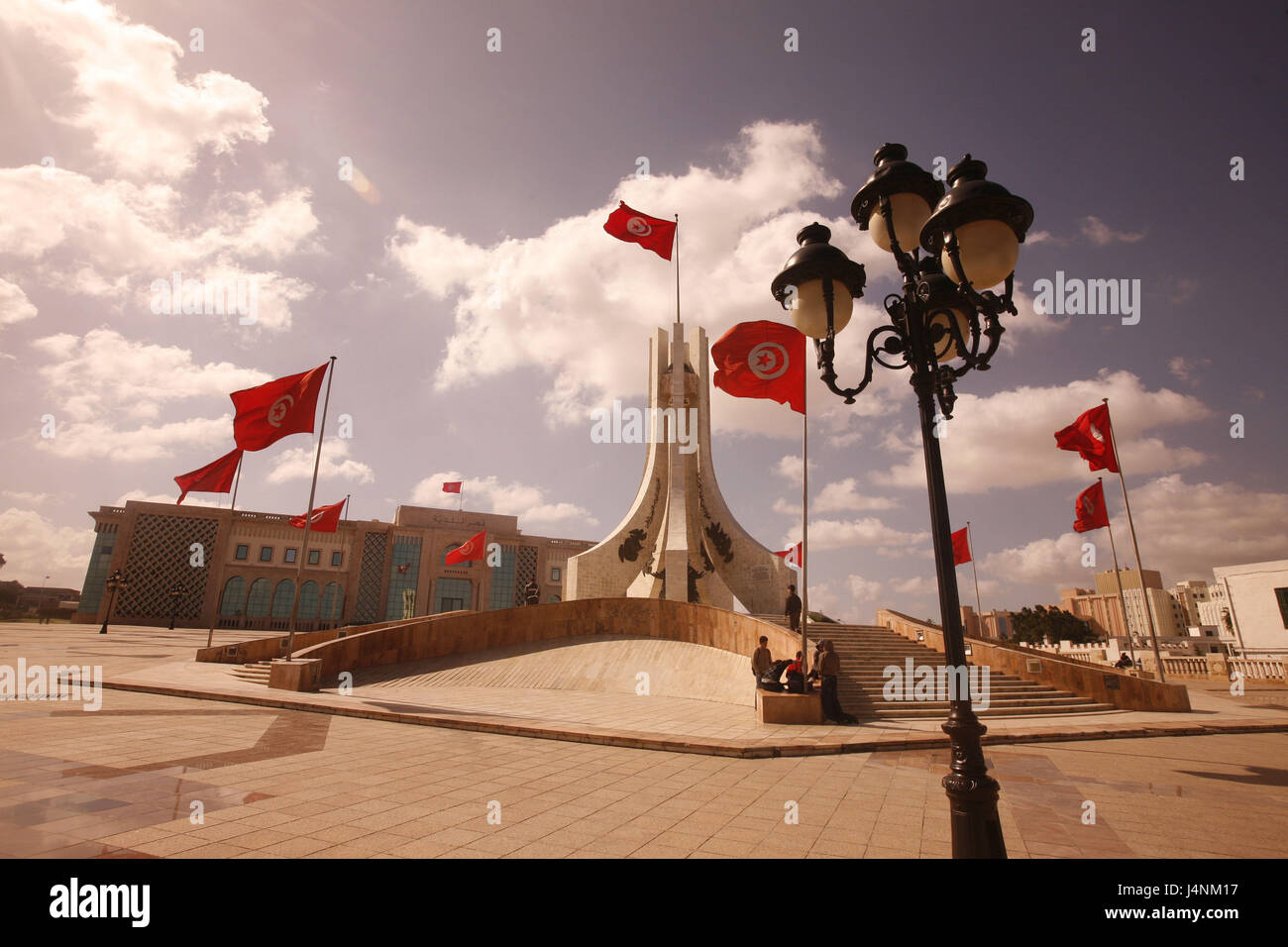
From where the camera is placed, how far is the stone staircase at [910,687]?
384 inches

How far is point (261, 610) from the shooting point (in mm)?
39031

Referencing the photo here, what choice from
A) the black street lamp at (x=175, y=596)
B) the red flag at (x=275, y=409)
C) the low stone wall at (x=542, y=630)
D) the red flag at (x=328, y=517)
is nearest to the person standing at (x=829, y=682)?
the low stone wall at (x=542, y=630)

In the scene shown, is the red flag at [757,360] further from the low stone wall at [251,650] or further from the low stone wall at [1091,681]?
the low stone wall at [251,650]

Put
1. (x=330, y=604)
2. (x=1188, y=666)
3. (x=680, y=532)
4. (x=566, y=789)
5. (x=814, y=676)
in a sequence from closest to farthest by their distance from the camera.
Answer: (x=566, y=789) < (x=814, y=676) < (x=1188, y=666) < (x=680, y=532) < (x=330, y=604)

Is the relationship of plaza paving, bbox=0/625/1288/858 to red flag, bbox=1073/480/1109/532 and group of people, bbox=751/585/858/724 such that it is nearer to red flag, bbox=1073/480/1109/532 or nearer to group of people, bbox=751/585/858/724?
group of people, bbox=751/585/858/724

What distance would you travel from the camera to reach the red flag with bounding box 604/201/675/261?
1394 centimetres

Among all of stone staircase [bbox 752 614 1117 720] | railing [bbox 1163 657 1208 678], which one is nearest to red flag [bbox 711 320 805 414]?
stone staircase [bbox 752 614 1117 720]

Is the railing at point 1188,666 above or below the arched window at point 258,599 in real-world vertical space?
below

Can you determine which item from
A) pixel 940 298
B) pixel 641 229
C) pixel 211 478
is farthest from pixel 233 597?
pixel 940 298

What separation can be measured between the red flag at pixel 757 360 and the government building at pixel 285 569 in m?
31.0

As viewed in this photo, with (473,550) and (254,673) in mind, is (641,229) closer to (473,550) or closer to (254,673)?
(473,550)

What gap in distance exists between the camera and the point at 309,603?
132 ft

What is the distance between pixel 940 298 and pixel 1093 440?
12.3 metres

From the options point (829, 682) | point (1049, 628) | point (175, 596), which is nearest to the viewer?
point (829, 682)
